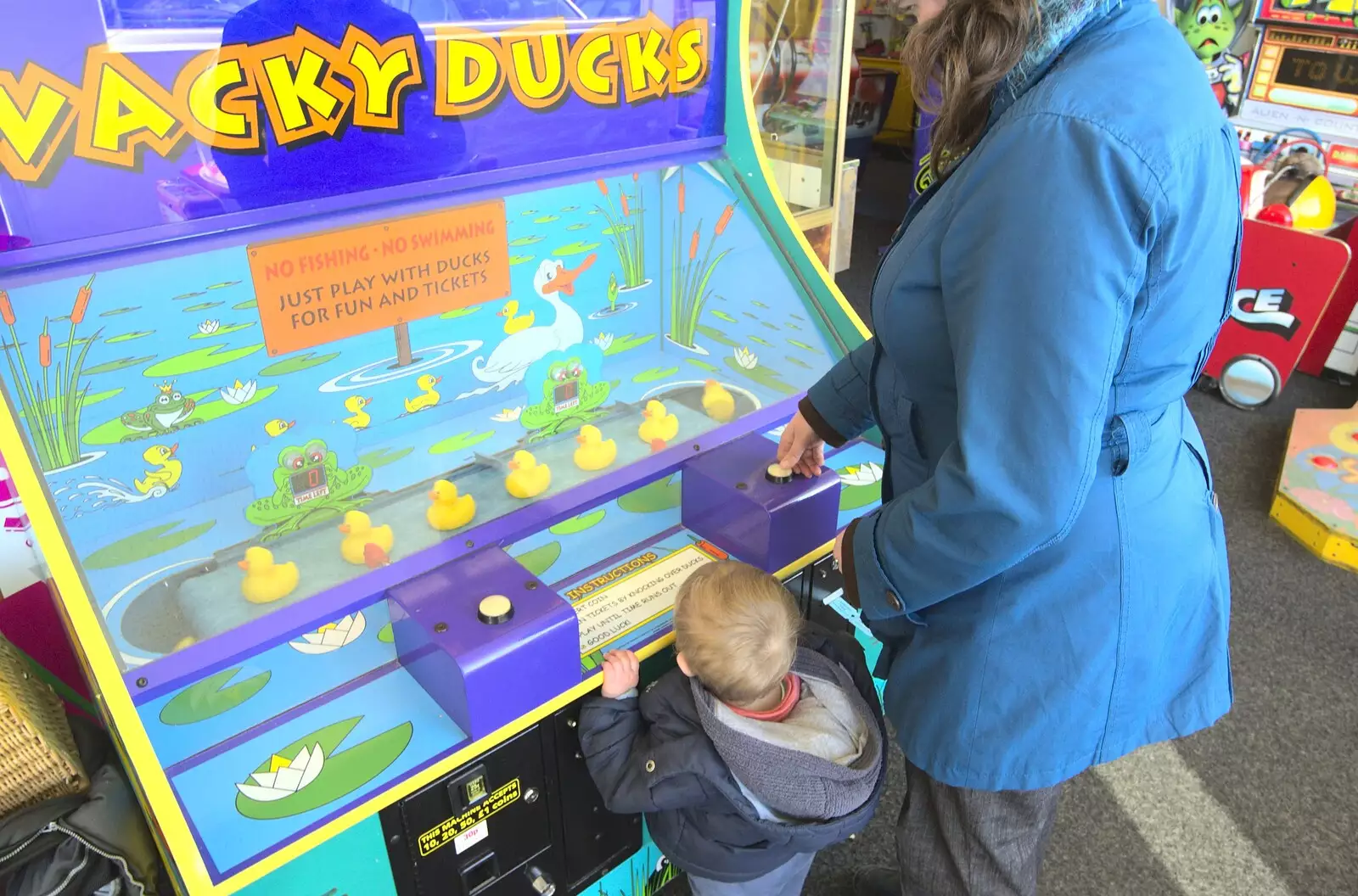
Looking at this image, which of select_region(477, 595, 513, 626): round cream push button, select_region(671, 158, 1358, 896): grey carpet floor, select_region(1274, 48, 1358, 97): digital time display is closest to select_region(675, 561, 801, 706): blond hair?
select_region(477, 595, 513, 626): round cream push button

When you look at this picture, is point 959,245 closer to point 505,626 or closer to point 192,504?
point 505,626

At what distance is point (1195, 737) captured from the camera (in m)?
1.95

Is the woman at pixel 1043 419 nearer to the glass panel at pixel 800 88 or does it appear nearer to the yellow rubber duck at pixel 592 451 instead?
the yellow rubber duck at pixel 592 451

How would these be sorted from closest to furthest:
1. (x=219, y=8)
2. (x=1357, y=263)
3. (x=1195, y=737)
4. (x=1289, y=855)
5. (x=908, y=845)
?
1. (x=219, y=8)
2. (x=908, y=845)
3. (x=1289, y=855)
4. (x=1195, y=737)
5. (x=1357, y=263)

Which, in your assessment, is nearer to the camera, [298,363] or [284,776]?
[284,776]

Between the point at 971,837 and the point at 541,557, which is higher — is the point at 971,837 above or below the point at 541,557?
below

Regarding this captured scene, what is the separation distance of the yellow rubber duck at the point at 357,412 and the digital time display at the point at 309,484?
0.09 m

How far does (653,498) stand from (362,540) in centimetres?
45

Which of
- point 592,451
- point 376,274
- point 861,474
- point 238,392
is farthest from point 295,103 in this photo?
point 861,474

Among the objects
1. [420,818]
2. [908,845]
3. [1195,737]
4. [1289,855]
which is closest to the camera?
[420,818]

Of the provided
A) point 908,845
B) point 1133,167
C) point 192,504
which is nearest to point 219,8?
point 192,504

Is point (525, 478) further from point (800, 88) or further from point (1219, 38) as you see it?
point (1219, 38)

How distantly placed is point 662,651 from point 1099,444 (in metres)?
0.66

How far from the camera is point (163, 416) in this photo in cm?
110
